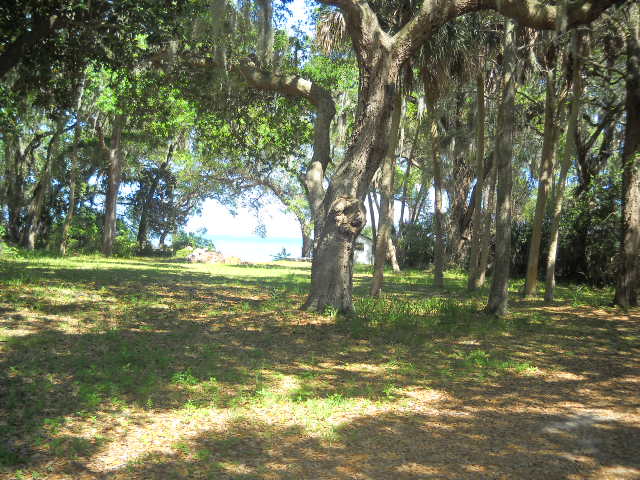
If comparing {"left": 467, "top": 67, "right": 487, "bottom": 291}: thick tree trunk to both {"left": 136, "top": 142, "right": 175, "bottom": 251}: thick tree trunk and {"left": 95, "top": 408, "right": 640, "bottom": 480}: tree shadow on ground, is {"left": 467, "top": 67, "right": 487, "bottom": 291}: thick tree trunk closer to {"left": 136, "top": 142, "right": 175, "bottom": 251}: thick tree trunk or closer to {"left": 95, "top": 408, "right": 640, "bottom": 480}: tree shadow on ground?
{"left": 95, "top": 408, "right": 640, "bottom": 480}: tree shadow on ground

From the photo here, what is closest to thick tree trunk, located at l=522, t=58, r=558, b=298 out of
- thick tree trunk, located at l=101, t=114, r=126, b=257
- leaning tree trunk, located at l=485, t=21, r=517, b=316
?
leaning tree trunk, located at l=485, t=21, r=517, b=316

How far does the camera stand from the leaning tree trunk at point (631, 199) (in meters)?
10.5

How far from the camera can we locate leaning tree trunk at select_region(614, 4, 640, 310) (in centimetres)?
1055

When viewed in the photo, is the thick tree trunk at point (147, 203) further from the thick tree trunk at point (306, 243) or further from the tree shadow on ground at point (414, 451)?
the tree shadow on ground at point (414, 451)

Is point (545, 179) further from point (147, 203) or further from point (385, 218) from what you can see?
point (147, 203)

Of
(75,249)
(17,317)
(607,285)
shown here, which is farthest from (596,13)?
(75,249)

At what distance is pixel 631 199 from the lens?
1071cm

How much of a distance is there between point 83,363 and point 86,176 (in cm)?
2426

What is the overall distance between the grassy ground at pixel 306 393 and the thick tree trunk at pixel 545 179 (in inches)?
123

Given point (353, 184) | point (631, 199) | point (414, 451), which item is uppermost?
point (631, 199)

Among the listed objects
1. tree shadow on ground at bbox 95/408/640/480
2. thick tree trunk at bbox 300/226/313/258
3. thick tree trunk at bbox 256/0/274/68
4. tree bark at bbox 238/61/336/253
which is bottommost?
Result: tree shadow on ground at bbox 95/408/640/480

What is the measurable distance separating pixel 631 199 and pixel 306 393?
8.94m

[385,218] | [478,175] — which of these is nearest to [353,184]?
[385,218]

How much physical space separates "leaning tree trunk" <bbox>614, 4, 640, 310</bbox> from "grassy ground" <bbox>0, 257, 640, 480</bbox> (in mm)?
1760
